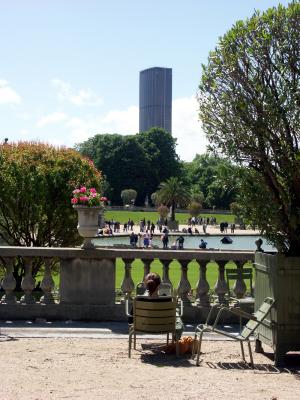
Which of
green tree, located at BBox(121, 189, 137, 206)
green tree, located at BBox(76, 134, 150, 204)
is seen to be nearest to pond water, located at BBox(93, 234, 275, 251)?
green tree, located at BBox(121, 189, 137, 206)

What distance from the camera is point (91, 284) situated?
10375 millimetres

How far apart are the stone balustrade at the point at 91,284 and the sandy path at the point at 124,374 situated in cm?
→ 159

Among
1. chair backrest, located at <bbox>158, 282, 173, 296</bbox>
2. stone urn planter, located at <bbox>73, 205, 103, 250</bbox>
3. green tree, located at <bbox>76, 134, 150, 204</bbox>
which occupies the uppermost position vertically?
green tree, located at <bbox>76, 134, 150, 204</bbox>

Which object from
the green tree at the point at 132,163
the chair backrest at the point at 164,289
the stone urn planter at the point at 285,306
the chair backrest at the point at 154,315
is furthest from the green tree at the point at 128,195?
the stone urn planter at the point at 285,306

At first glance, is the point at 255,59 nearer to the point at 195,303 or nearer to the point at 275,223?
the point at 275,223

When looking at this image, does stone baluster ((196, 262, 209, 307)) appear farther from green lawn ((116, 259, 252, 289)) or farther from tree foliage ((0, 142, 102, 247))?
green lawn ((116, 259, 252, 289))

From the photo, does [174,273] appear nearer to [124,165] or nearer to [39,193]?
[39,193]

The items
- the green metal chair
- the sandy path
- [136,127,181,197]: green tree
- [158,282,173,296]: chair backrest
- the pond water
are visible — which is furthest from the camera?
[136,127,181,197]: green tree

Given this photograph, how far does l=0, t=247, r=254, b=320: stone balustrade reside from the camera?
33.6 feet

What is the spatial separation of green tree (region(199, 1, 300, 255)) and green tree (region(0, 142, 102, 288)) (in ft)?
41.7

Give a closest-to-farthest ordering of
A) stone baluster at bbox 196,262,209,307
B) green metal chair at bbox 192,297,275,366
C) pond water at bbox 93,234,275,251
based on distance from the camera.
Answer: green metal chair at bbox 192,297,275,366, stone baluster at bbox 196,262,209,307, pond water at bbox 93,234,275,251

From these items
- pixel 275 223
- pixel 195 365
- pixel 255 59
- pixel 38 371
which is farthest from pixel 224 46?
pixel 38 371

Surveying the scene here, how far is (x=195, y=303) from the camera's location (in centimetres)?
1039

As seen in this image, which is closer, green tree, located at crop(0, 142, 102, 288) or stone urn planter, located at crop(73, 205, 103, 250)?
stone urn planter, located at crop(73, 205, 103, 250)
